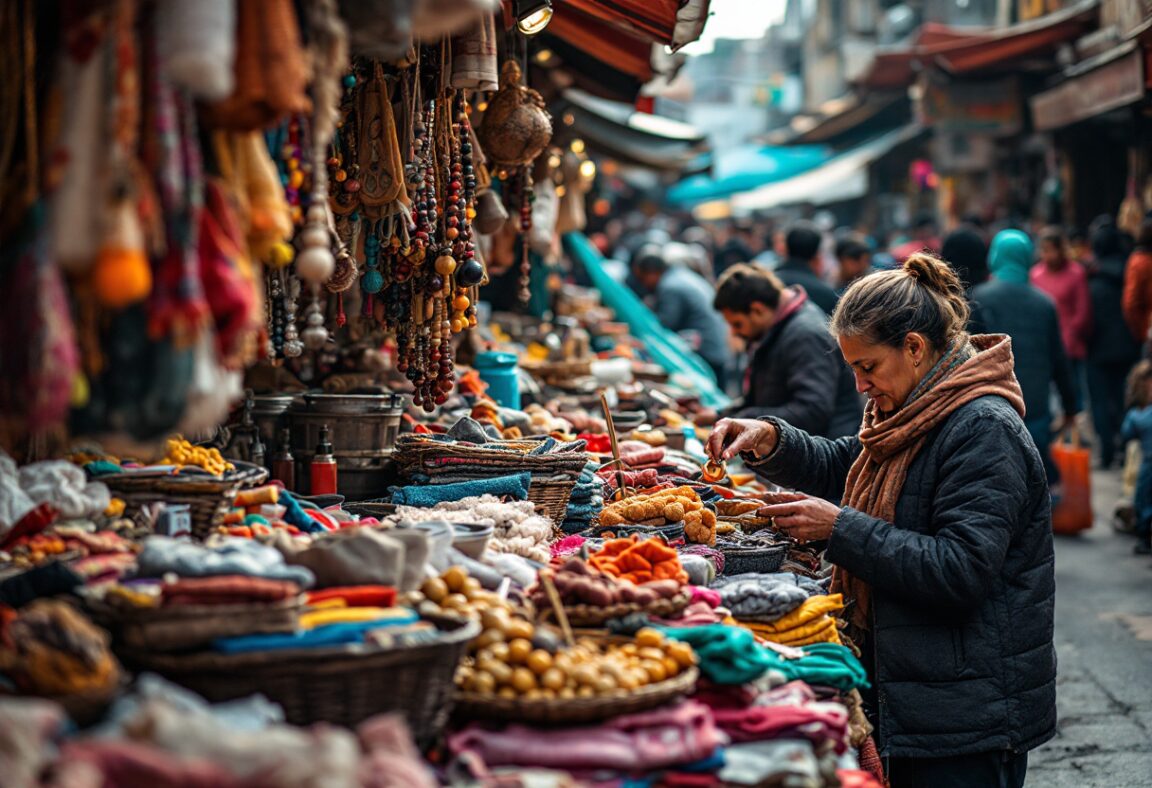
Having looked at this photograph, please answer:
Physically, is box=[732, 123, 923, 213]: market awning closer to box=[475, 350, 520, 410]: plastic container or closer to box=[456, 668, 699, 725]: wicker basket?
box=[475, 350, 520, 410]: plastic container

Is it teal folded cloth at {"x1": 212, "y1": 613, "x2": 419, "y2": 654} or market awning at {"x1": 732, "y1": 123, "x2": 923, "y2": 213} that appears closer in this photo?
teal folded cloth at {"x1": 212, "y1": 613, "x2": 419, "y2": 654}

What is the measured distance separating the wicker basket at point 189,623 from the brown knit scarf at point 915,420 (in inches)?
71.2

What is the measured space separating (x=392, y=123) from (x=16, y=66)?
1749 millimetres

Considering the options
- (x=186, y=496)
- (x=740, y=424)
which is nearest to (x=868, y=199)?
(x=740, y=424)

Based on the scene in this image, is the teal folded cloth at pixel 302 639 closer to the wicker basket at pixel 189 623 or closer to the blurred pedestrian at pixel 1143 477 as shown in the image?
the wicker basket at pixel 189 623

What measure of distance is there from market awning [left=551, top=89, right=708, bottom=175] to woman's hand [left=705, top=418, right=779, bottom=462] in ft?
21.9

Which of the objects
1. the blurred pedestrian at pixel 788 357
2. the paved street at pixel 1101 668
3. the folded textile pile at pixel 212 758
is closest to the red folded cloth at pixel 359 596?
the folded textile pile at pixel 212 758

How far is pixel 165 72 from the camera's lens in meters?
1.98

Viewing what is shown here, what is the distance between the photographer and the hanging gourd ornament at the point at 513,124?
4.82 m

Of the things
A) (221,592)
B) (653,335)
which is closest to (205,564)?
(221,592)

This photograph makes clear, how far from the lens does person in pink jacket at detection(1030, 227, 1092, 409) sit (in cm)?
1083

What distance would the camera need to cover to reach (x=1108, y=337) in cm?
1088

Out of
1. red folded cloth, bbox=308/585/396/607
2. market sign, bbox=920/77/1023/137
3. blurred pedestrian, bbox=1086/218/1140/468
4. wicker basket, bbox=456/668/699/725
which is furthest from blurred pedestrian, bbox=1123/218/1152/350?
red folded cloth, bbox=308/585/396/607

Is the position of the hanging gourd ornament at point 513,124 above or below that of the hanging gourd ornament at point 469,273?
above
